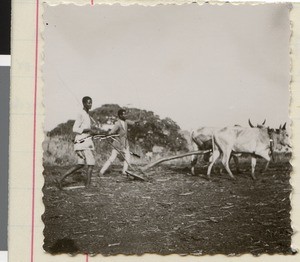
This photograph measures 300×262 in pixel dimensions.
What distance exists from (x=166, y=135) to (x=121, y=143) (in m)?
0.11

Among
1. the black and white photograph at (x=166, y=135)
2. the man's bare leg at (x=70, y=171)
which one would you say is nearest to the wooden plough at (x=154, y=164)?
the black and white photograph at (x=166, y=135)

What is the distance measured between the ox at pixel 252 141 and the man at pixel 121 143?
0.65 feet

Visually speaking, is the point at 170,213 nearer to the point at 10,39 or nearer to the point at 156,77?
the point at 156,77

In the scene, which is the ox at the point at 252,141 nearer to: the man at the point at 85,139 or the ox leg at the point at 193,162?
the ox leg at the point at 193,162

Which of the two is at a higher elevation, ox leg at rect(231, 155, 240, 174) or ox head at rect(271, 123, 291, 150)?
ox head at rect(271, 123, 291, 150)

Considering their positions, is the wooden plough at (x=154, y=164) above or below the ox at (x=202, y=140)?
below

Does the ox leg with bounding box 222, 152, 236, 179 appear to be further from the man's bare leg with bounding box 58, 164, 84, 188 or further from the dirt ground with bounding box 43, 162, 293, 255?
the man's bare leg with bounding box 58, 164, 84, 188

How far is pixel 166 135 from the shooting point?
3.30ft

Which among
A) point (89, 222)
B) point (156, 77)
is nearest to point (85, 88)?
point (156, 77)

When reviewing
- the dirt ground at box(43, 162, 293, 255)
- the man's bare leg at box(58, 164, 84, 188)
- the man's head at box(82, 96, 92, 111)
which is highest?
the man's head at box(82, 96, 92, 111)

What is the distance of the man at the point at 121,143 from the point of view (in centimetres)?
100

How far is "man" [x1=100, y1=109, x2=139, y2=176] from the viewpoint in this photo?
1.00 meters

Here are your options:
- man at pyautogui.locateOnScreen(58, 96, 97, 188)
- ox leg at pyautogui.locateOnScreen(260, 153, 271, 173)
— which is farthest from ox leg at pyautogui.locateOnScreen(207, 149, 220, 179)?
man at pyautogui.locateOnScreen(58, 96, 97, 188)

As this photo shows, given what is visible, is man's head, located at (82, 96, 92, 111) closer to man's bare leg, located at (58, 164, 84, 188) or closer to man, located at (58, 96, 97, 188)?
man, located at (58, 96, 97, 188)
